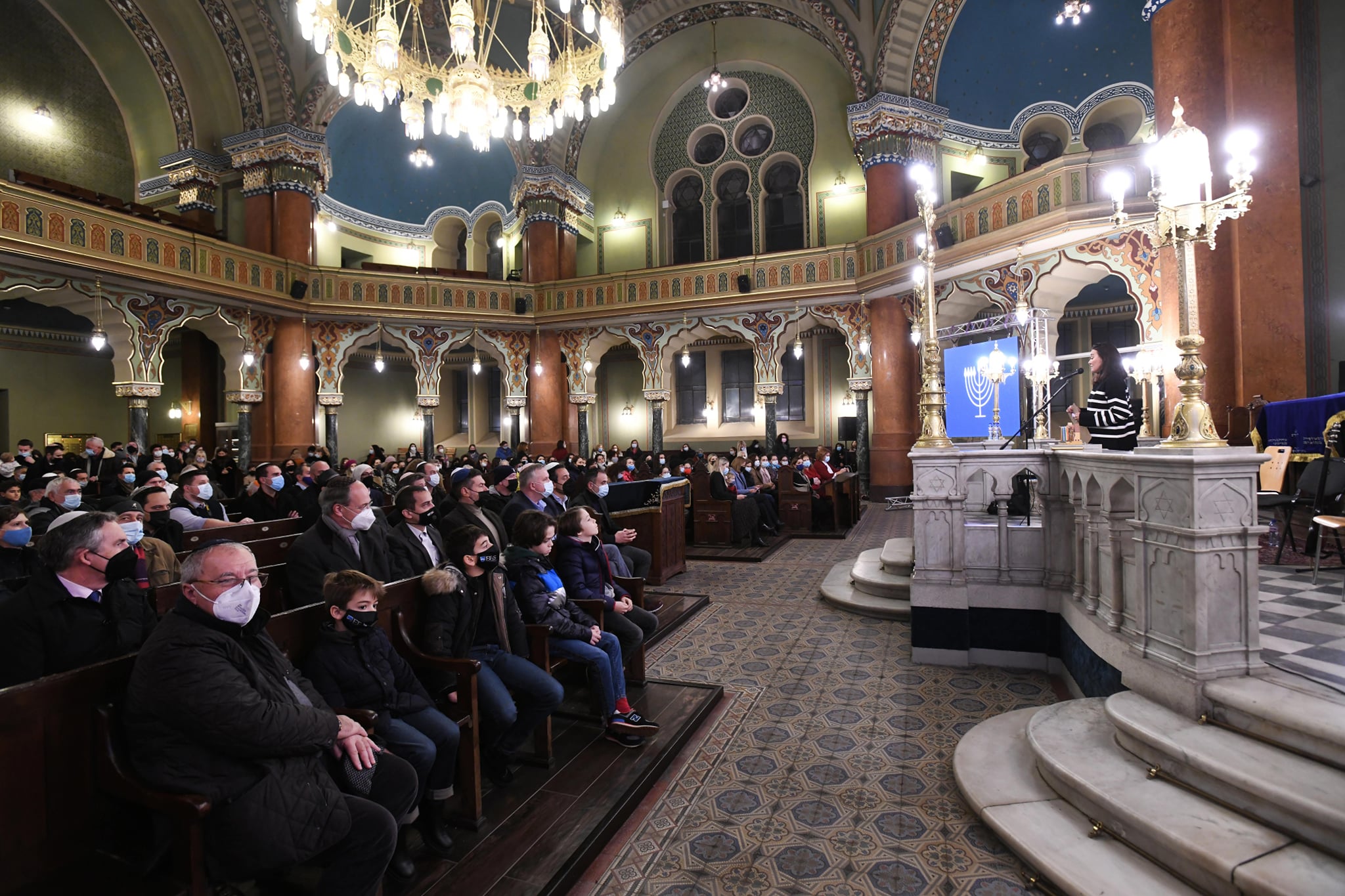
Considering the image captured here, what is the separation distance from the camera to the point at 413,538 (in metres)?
3.88

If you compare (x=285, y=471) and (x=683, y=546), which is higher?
(x=285, y=471)

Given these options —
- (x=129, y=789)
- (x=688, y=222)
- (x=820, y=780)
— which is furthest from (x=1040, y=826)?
(x=688, y=222)

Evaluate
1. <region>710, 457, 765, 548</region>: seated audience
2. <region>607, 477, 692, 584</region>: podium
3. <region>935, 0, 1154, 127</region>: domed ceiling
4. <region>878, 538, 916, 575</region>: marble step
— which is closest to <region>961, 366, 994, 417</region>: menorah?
<region>710, 457, 765, 548</region>: seated audience

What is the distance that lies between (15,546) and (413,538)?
1894 millimetres

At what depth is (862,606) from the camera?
6023mm

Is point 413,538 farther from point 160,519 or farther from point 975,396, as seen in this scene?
point 975,396

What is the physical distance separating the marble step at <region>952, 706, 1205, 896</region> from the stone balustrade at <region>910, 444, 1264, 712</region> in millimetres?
664

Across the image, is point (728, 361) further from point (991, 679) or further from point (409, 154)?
point (991, 679)

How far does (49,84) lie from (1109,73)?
23.4 m

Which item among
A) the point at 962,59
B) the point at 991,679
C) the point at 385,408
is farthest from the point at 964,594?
the point at 385,408

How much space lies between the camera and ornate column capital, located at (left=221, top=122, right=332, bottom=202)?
15.5 meters

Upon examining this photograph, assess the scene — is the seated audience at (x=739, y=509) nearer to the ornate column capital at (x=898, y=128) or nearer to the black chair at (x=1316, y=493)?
the black chair at (x=1316, y=493)

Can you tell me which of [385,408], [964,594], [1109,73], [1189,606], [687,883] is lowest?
[687,883]

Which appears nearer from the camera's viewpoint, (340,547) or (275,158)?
(340,547)
